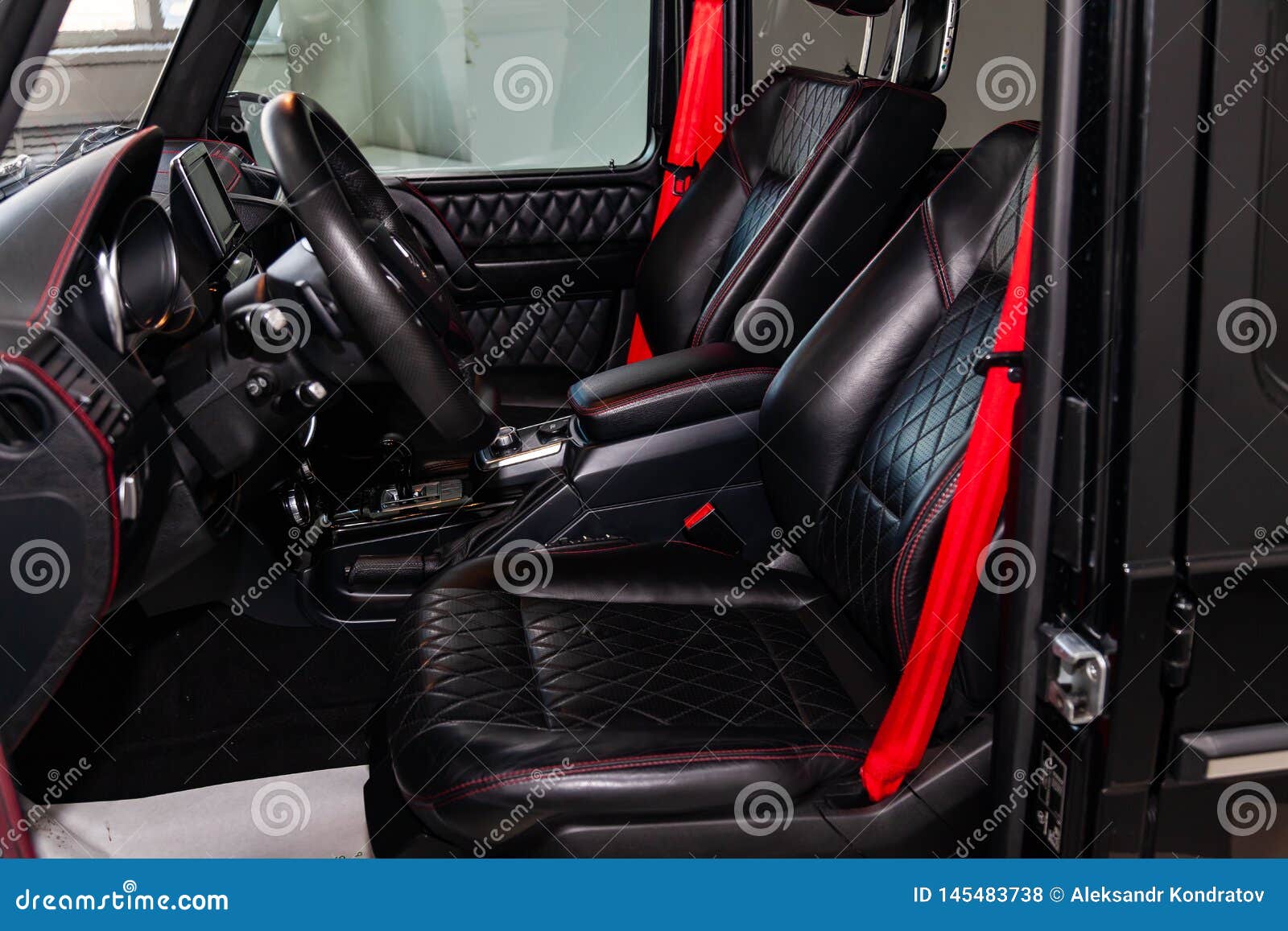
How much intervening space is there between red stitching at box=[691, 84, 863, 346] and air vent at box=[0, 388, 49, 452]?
4.05 feet

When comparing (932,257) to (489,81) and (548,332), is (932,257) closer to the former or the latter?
(548,332)

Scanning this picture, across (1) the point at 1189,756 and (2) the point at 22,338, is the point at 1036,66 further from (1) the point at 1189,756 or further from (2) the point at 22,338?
(2) the point at 22,338

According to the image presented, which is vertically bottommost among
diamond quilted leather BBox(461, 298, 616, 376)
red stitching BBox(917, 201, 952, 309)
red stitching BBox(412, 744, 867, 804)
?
diamond quilted leather BBox(461, 298, 616, 376)

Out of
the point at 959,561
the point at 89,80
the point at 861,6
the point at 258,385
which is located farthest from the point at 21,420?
the point at 861,6

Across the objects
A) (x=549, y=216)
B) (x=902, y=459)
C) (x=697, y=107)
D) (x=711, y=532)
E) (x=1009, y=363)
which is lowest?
(x=711, y=532)

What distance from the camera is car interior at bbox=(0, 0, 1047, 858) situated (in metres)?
1.13

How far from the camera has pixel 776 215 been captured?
78.9 inches

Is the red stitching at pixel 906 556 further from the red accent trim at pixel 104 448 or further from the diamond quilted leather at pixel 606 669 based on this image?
the red accent trim at pixel 104 448

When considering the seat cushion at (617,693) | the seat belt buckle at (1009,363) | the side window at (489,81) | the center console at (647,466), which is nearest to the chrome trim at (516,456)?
the center console at (647,466)

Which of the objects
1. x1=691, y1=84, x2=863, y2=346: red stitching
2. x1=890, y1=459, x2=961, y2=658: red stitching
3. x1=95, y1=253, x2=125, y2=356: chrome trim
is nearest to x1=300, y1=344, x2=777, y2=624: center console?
x1=691, y1=84, x2=863, y2=346: red stitching

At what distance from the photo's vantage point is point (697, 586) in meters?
1.52

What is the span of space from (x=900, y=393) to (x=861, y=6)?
0.71 m

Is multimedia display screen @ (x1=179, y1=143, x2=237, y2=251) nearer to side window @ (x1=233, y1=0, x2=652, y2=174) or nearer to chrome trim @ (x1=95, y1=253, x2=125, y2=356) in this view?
chrome trim @ (x1=95, y1=253, x2=125, y2=356)

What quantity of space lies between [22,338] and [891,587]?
910 millimetres
